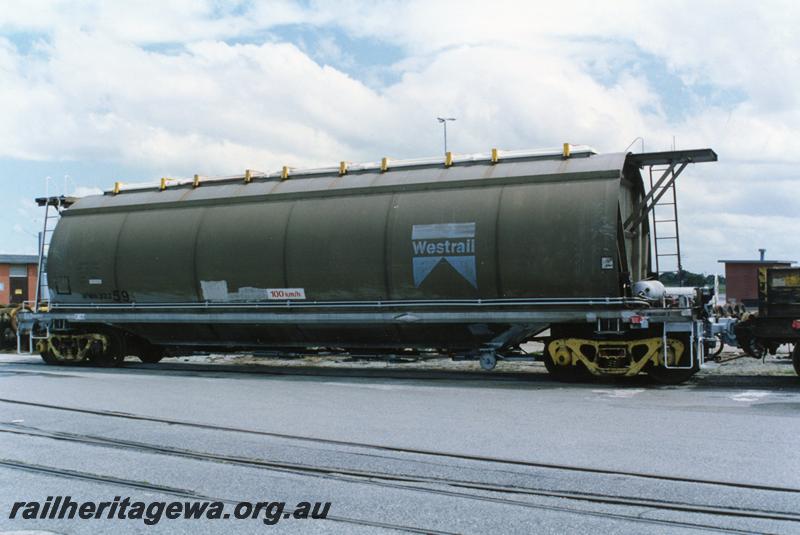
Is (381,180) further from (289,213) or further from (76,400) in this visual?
(76,400)

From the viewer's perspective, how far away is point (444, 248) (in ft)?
50.1

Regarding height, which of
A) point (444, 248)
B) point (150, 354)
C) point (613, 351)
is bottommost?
point (150, 354)

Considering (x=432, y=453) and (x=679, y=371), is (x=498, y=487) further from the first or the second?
(x=679, y=371)

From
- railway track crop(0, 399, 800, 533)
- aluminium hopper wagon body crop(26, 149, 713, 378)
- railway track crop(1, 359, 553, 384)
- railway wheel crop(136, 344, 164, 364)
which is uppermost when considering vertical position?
aluminium hopper wagon body crop(26, 149, 713, 378)

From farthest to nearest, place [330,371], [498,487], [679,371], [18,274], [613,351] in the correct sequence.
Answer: [18,274]
[330,371]
[613,351]
[679,371]
[498,487]

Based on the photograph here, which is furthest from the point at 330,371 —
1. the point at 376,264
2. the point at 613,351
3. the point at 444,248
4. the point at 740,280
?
the point at 740,280

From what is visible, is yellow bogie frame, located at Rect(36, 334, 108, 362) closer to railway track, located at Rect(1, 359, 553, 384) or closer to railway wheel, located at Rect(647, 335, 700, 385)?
railway track, located at Rect(1, 359, 553, 384)

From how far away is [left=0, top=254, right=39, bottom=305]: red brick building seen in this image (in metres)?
53.9

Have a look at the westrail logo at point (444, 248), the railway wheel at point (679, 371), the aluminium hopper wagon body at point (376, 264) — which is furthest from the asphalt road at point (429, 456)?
the westrail logo at point (444, 248)

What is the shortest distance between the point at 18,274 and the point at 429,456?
53959mm

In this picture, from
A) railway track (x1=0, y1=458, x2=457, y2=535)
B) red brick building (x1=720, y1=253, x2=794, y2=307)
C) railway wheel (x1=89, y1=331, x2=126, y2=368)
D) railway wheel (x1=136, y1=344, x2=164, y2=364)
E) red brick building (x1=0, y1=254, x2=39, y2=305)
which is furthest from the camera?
red brick building (x1=0, y1=254, x2=39, y2=305)

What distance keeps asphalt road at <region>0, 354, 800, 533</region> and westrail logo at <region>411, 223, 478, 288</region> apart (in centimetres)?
253

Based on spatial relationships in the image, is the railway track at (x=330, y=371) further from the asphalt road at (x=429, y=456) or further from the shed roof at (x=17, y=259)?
the shed roof at (x=17, y=259)

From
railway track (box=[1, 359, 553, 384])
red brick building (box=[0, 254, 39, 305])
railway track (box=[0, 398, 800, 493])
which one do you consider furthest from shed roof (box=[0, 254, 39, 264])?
railway track (box=[0, 398, 800, 493])
